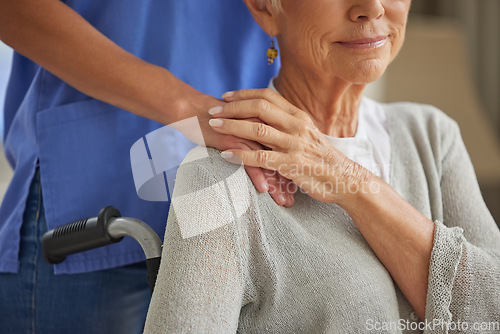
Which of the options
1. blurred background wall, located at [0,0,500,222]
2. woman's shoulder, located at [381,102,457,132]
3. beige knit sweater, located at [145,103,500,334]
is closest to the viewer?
beige knit sweater, located at [145,103,500,334]

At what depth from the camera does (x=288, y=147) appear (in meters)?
0.94

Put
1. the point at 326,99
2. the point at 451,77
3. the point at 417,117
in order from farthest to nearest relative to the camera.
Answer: the point at 451,77, the point at 417,117, the point at 326,99

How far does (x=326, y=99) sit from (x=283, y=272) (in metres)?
0.38

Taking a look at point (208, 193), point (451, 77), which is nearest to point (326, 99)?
point (208, 193)

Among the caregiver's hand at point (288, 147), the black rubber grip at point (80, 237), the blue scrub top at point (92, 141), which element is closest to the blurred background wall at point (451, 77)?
the blue scrub top at point (92, 141)

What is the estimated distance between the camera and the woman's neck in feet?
3.64

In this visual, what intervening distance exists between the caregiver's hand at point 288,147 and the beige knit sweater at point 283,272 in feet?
0.19

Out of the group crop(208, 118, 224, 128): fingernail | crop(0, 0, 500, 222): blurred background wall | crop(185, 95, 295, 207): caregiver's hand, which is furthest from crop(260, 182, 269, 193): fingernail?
crop(0, 0, 500, 222): blurred background wall

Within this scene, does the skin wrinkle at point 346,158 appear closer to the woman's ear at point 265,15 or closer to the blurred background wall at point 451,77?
the woman's ear at point 265,15

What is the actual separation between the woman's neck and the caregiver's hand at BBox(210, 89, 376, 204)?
153 millimetres

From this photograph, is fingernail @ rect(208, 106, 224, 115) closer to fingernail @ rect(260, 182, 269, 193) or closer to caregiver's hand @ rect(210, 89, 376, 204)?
caregiver's hand @ rect(210, 89, 376, 204)

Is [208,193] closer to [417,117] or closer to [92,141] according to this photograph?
[92,141]

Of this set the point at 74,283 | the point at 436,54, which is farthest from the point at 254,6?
the point at 436,54

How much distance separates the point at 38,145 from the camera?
1.12 metres
